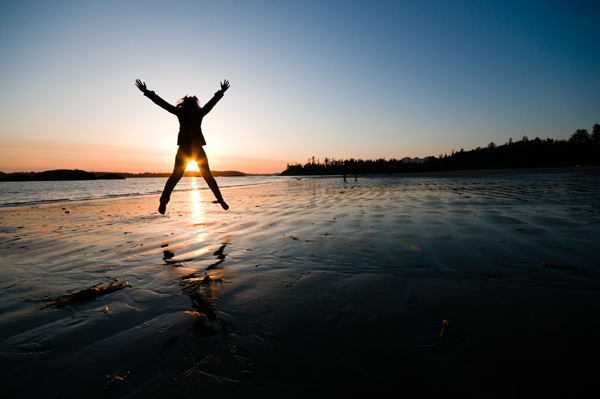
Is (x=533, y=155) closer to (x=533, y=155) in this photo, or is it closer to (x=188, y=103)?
(x=533, y=155)

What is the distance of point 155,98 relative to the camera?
587 cm

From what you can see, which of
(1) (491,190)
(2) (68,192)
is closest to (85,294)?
(1) (491,190)

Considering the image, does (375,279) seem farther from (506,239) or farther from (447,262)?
(506,239)

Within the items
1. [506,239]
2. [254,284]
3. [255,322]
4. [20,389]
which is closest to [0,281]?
[20,389]

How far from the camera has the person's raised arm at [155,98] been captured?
5.68 m

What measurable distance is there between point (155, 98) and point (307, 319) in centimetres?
592

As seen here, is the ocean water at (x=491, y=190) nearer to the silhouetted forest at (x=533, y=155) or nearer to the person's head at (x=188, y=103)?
the person's head at (x=188, y=103)

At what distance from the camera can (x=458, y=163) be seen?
11012 cm

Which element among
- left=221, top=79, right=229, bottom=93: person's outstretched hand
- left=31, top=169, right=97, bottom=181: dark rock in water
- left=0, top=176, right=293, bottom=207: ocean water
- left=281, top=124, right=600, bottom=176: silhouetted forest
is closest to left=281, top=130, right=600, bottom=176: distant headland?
left=281, top=124, right=600, bottom=176: silhouetted forest

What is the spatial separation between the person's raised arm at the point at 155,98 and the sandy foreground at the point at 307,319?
3.29 metres

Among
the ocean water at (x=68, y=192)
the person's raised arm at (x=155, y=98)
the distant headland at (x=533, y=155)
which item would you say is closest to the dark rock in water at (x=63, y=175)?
the ocean water at (x=68, y=192)

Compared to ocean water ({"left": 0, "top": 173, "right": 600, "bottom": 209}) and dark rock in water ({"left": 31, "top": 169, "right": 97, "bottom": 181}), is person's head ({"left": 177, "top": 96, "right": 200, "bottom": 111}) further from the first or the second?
dark rock in water ({"left": 31, "top": 169, "right": 97, "bottom": 181})

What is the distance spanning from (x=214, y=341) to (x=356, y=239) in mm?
3956

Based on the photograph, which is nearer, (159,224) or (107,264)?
(107,264)
